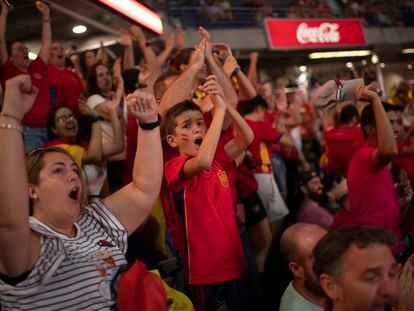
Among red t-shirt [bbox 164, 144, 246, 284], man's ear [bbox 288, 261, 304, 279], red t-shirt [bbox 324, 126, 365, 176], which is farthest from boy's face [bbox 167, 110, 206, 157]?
red t-shirt [bbox 324, 126, 365, 176]

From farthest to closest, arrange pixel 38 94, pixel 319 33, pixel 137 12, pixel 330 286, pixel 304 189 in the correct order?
pixel 319 33 → pixel 304 189 → pixel 137 12 → pixel 38 94 → pixel 330 286

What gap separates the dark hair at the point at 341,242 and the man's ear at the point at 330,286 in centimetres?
2

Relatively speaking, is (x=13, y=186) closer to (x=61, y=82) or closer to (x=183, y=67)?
(x=183, y=67)

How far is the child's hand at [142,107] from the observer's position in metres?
1.92

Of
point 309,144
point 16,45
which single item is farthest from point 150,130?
point 309,144

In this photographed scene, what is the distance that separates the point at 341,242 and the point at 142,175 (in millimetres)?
798

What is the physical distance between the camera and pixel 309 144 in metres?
7.86

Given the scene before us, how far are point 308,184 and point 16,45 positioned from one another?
308 centimetres

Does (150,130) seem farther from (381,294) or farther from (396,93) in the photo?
(396,93)

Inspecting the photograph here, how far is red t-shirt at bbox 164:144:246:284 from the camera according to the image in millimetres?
2436

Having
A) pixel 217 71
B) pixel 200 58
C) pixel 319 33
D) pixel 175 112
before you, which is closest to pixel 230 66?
pixel 217 71

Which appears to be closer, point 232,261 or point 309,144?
point 232,261

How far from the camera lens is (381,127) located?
279cm

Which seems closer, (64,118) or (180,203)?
(180,203)
